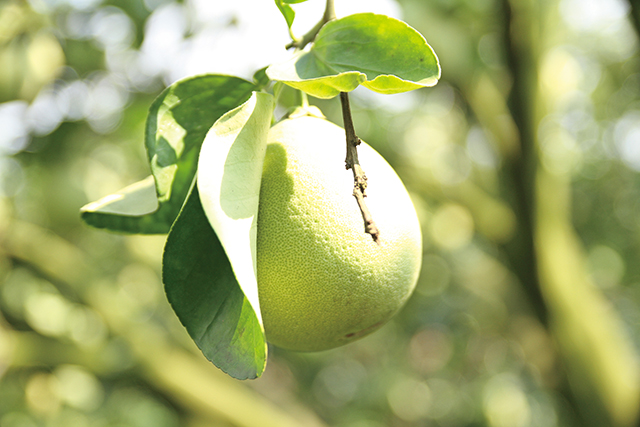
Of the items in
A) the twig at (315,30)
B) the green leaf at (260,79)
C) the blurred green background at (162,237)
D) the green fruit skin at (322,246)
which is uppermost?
the twig at (315,30)

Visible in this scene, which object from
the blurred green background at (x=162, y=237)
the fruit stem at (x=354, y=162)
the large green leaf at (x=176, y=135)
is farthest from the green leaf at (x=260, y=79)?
the blurred green background at (x=162, y=237)

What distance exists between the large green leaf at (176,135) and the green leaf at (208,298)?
0.29ft

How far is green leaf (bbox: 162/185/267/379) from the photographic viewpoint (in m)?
0.39

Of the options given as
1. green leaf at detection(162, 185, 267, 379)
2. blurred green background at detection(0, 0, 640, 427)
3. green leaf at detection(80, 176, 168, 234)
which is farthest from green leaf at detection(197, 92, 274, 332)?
blurred green background at detection(0, 0, 640, 427)

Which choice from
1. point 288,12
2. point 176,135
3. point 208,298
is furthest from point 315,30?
point 208,298

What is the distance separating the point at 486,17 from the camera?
2.09 meters

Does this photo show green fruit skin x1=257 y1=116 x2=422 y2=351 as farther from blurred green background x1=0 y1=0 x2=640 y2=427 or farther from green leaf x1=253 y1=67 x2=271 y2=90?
blurred green background x1=0 y1=0 x2=640 y2=427

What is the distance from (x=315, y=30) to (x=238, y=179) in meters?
0.20

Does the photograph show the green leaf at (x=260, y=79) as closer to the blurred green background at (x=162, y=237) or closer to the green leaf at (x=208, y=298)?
the green leaf at (x=208, y=298)

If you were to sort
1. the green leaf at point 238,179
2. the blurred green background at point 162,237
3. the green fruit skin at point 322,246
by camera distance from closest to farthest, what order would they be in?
the green leaf at point 238,179
the green fruit skin at point 322,246
the blurred green background at point 162,237

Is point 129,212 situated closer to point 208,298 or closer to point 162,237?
point 208,298

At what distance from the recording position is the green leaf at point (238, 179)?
34 centimetres

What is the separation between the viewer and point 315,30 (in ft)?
1.65

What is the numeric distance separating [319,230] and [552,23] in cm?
184
